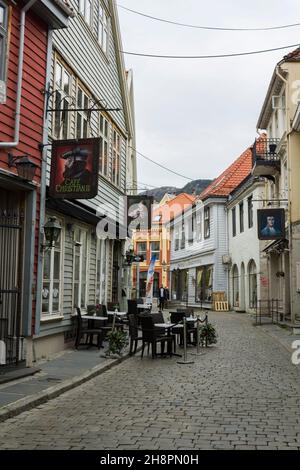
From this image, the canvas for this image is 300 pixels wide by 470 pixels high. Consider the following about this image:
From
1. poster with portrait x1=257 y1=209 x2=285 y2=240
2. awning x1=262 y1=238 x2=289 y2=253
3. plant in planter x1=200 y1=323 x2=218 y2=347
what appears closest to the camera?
plant in planter x1=200 y1=323 x2=218 y2=347

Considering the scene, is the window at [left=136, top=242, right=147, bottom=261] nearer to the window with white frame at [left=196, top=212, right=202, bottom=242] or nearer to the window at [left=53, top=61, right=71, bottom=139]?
the window with white frame at [left=196, top=212, right=202, bottom=242]

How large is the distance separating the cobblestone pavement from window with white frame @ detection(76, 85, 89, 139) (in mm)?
6457

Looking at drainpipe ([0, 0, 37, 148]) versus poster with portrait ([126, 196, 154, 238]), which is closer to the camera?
drainpipe ([0, 0, 37, 148])

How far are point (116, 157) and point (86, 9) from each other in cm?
521

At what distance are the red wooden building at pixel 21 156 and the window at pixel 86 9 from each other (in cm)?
357

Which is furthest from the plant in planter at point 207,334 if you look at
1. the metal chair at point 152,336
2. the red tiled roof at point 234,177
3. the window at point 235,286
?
the red tiled roof at point 234,177

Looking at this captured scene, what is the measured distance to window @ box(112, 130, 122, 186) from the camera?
718 inches

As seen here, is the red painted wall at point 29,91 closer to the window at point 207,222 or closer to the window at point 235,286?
the window at point 235,286

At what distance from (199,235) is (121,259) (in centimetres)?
1998

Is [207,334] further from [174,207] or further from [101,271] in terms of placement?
[174,207]

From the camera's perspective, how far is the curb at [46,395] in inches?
270

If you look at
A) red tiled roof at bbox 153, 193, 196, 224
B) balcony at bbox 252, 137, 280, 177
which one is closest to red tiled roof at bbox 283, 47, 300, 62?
balcony at bbox 252, 137, 280, 177

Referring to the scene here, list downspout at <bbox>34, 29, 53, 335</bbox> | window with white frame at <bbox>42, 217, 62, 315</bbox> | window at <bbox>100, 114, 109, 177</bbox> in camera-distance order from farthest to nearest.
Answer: window at <bbox>100, 114, 109, 177</bbox> → window with white frame at <bbox>42, 217, 62, 315</bbox> → downspout at <bbox>34, 29, 53, 335</bbox>

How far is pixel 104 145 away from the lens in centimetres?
1698
